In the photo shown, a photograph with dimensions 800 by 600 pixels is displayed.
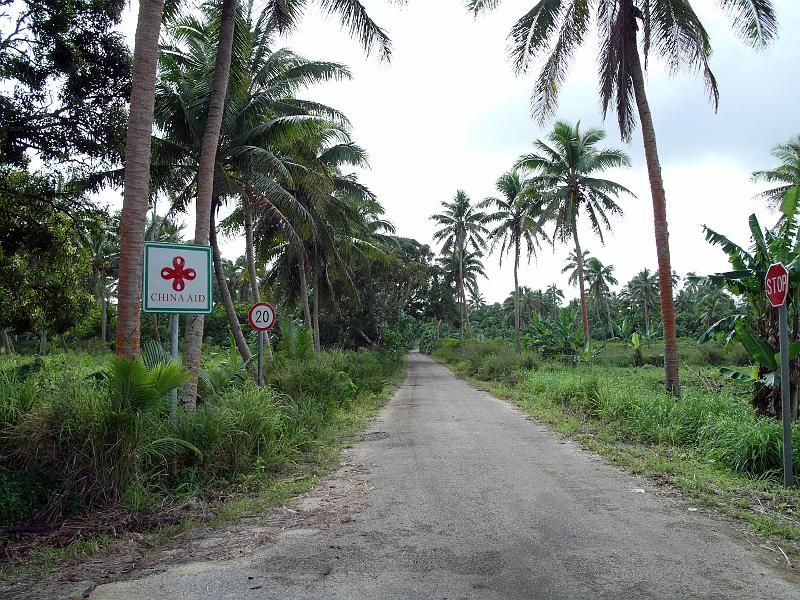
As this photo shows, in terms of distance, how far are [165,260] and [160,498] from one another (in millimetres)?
2703

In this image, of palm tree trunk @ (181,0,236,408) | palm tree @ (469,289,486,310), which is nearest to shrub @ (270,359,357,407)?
palm tree trunk @ (181,0,236,408)

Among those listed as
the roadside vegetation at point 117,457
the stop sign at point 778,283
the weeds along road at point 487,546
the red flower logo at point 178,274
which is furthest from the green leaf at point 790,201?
the red flower logo at point 178,274

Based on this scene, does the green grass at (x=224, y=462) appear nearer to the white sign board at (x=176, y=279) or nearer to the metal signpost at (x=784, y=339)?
the white sign board at (x=176, y=279)

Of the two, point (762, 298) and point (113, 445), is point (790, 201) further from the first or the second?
point (113, 445)

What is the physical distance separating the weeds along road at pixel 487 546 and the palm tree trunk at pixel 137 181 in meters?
2.94

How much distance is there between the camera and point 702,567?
4094 mm

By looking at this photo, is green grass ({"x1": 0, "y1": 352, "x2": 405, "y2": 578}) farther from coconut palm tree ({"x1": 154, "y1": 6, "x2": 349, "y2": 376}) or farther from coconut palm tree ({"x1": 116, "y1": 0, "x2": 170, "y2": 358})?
coconut palm tree ({"x1": 154, "y1": 6, "x2": 349, "y2": 376})

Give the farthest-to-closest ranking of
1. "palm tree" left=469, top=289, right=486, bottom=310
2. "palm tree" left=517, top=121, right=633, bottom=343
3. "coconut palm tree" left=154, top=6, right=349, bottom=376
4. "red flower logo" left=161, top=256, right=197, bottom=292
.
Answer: "palm tree" left=469, top=289, right=486, bottom=310
"palm tree" left=517, top=121, right=633, bottom=343
"coconut palm tree" left=154, top=6, right=349, bottom=376
"red flower logo" left=161, top=256, right=197, bottom=292

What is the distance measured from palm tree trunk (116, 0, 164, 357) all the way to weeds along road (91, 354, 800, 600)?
2939 mm

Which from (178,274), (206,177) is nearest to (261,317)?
(206,177)

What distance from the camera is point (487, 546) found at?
4.55 metres

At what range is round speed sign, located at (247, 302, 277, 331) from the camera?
1077 centimetres

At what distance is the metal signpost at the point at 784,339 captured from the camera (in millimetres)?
5969

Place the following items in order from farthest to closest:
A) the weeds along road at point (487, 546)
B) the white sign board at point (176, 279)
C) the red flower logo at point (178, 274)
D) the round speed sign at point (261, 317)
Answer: the round speed sign at point (261, 317), the red flower logo at point (178, 274), the white sign board at point (176, 279), the weeds along road at point (487, 546)
